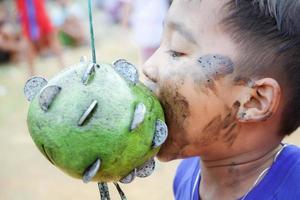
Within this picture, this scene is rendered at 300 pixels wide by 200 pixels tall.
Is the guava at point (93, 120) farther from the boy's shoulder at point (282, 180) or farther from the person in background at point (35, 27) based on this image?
the person in background at point (35, 27)

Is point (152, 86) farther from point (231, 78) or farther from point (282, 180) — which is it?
point (282, 180)

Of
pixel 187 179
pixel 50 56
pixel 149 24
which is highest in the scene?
pixel 187 179

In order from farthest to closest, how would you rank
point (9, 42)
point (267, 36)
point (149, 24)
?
point (9, 42) → point (149, 24) → point (267, 36)

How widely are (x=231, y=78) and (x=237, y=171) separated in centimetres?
31

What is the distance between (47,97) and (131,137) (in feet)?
0.73

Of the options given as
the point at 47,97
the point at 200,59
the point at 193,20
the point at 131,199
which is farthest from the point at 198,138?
the point at 131,199

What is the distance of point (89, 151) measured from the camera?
132 cm

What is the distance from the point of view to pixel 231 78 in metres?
1.51

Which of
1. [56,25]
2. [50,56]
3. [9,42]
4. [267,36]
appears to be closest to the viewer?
[267,36]

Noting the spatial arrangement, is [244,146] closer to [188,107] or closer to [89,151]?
[188,107]

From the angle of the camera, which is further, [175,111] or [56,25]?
[56,25]

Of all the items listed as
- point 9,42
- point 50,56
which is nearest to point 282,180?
point 9,42

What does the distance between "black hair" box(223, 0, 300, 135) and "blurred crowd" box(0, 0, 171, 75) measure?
371cm

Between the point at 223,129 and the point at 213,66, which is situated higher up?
the point at 213,66
